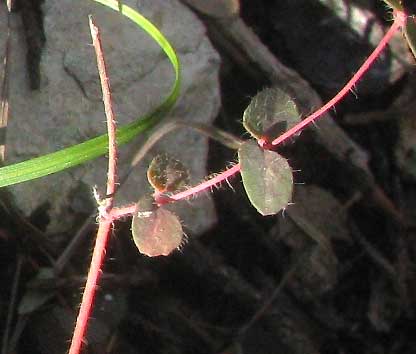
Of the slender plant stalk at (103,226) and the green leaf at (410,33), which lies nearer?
the slender plant stalk at (103,226)

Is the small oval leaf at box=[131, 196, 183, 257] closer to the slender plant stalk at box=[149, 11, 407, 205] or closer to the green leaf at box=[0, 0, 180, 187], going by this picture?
the slender plant stalk at box=[149, 11, 407, 205]

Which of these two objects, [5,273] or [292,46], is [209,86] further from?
[5,273]

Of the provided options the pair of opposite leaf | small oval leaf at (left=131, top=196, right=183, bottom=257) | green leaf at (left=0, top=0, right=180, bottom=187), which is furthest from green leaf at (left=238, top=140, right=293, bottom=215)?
green leaf at (left=0, top=0, right=180, bottom=187)

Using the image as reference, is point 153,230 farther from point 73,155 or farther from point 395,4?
point 395,4

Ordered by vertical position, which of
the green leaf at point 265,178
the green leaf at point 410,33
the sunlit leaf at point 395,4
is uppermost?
the sunlit leaf at point 395,4

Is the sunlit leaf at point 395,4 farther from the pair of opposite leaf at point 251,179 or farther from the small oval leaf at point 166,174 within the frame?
the small oval leaf at point 166,174

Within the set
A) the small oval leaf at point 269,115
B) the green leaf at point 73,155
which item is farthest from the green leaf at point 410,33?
the green leaf at point 73,155

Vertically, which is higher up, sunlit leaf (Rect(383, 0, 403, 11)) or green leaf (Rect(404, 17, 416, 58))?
sunlit leaf (Rect(383, 0, 403, 11))
